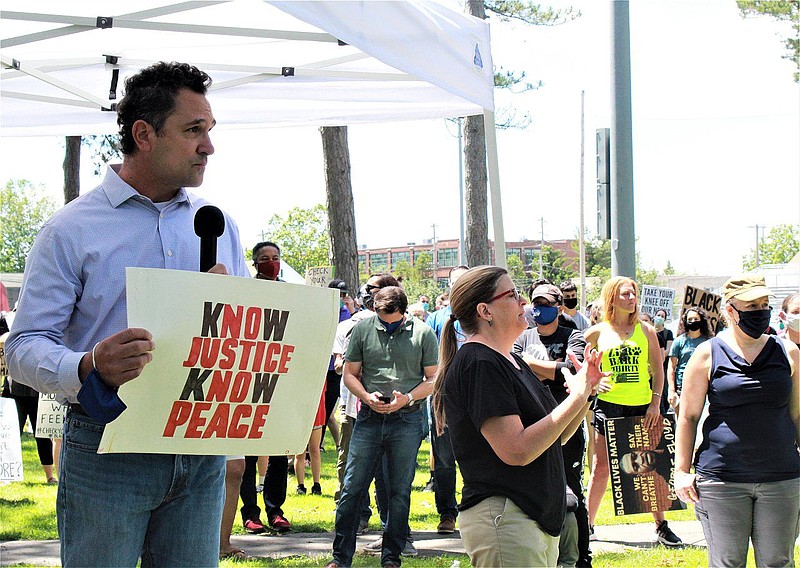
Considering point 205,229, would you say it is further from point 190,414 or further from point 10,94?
point 10,94

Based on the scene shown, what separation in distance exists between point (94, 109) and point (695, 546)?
5.83m

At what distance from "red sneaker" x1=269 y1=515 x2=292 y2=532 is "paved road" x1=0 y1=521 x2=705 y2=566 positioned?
0.23 ft

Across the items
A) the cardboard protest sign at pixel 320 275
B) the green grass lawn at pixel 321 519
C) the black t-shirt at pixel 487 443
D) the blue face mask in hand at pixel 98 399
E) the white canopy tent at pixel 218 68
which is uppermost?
the white canopy tent at pixel 218 68

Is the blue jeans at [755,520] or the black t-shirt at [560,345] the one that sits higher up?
the black t-shirt at [560,345]

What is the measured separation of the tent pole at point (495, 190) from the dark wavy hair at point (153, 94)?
Result: 2.59 metres

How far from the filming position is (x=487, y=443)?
3.58m

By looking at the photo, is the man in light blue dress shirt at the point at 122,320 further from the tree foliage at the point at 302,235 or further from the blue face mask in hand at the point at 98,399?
the tree foliage at the point at 302,235

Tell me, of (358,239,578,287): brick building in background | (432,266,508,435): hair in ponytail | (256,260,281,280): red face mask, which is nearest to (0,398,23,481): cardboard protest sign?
(256,260,281,280): red face mask

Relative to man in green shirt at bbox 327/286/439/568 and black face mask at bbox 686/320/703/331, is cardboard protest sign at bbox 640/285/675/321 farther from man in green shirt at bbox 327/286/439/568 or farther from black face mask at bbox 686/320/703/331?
man in green shirt at bbox 327/286/439/568

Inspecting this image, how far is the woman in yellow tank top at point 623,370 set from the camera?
25.6 feet

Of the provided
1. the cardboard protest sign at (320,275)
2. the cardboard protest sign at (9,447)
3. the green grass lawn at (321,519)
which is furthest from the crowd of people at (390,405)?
the cardboard protest sign at (320,275)

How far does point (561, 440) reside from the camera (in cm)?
377

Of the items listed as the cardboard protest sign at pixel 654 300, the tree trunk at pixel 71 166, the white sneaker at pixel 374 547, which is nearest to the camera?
the white sneaker at pixel 374 547

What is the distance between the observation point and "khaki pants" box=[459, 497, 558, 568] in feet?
11.4
